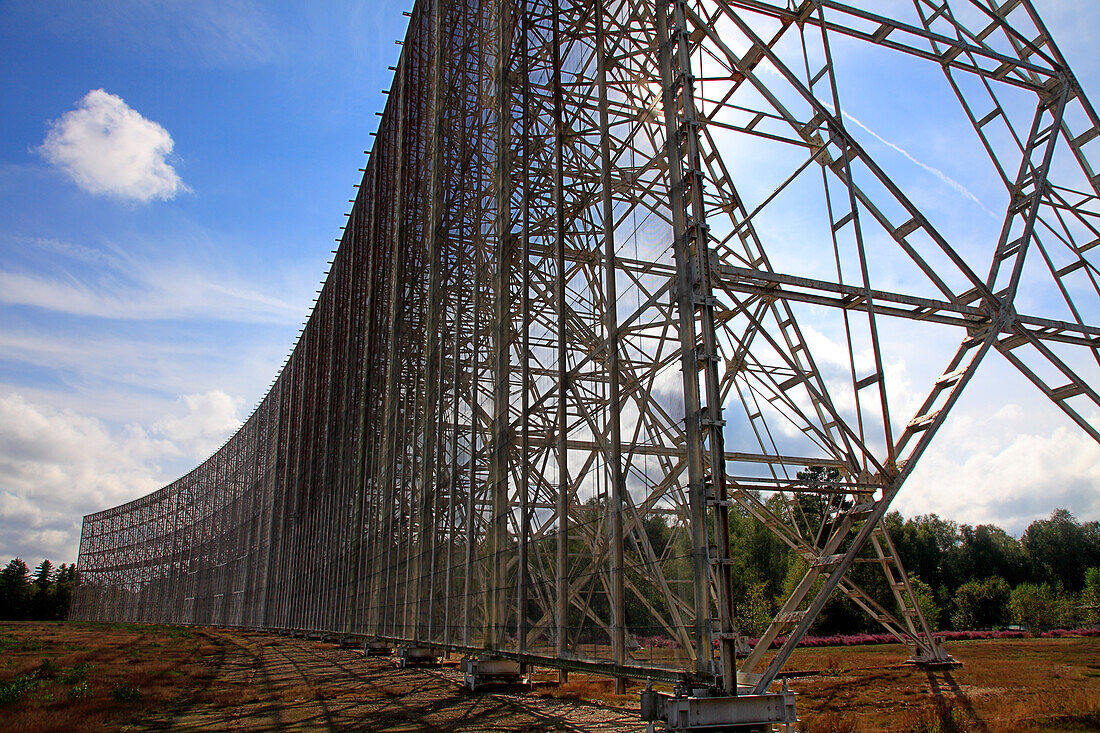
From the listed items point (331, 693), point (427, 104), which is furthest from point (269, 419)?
point (331, 693)

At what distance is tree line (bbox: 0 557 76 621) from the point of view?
13438cm

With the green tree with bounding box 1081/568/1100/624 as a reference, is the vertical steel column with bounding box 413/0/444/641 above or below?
above

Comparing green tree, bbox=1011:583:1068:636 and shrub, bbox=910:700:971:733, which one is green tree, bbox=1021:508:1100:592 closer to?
green tree, bbox=1011:583:1068:636

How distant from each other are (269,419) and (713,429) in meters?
74.9

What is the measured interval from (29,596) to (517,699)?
6170 inches

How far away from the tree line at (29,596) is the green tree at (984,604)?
14118 cm

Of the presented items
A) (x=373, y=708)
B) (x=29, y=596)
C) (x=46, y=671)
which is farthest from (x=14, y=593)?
(x=373, y=708)

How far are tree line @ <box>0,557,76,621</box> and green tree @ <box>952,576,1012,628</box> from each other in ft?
463

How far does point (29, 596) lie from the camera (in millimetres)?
138500

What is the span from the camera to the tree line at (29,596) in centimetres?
13438

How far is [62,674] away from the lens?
894 inches

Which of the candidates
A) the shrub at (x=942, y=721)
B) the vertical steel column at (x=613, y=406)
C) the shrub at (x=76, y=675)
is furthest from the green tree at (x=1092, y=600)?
the shrub at (x=76, y=675)

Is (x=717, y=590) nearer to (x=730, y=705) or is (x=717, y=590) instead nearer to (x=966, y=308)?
(x=730, y=705)

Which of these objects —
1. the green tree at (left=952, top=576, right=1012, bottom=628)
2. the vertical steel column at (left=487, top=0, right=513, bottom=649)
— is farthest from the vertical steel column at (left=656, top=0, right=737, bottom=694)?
the green tree at (left=952, top=576, right=1012, bottom=628)
